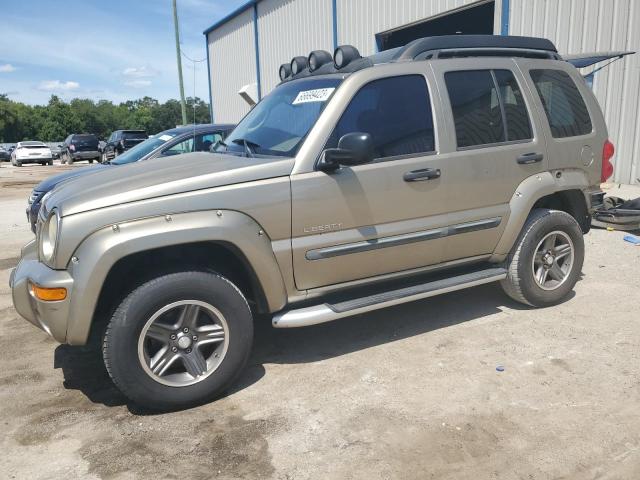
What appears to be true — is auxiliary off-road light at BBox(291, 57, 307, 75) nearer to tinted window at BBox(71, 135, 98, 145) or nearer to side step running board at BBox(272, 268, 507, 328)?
side step running board at BBox(272, 268, 507, 328)

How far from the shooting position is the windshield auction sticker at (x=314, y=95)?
3706 millimetres

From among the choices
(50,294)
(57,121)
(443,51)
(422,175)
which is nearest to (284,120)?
Answer: (422,175)

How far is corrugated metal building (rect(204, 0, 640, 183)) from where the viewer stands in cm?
914

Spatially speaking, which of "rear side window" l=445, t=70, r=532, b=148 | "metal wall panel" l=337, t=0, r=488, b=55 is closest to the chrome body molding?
"rear side window" l=445, t=70, r=532, b=148

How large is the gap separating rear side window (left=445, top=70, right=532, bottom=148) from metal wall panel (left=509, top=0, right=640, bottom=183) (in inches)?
242

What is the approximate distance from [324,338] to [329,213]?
4.03 ft

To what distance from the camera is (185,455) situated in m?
2.79

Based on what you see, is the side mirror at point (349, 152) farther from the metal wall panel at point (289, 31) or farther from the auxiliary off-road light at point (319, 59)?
the metal wall panel at point (289, 31)

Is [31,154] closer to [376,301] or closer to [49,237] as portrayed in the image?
[49,237]

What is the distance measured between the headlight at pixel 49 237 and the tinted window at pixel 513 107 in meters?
3.28

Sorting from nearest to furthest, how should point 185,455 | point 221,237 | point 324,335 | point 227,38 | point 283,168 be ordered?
point 185,455 → point 221,237 → point 283,168 → point 324,335 → point 227,38

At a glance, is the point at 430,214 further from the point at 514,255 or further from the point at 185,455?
the point at 185,455

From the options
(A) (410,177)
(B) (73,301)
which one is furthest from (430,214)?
(B) (73,301)

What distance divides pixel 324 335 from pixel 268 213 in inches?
56.0
